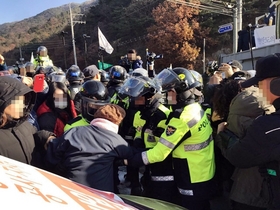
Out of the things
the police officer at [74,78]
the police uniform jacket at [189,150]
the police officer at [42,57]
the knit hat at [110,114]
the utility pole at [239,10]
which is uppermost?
the utility pole at [239,10]

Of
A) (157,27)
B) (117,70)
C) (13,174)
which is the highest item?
(157,27)

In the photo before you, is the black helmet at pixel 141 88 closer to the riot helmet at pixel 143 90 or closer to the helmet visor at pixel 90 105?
the riot helmet at pixel 143 90

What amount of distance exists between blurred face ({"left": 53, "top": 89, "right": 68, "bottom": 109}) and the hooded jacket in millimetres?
1203

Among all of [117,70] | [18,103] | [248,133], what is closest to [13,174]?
[18,103]

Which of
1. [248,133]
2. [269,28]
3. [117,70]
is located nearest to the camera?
[248,133]

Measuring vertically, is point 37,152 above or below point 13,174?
below

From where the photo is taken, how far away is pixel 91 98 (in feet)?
10.6

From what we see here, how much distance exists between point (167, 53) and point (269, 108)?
3095 centimetres

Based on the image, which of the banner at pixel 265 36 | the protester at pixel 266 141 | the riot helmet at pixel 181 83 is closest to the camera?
the protester at pixel 266 141

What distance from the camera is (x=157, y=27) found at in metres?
35.6

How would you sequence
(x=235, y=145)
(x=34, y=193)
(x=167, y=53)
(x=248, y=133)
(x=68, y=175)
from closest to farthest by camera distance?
(x=34, y=193) → (x=248, y=133) → (x=235, y=145) → (x=68, y=175) → (x=167, y=53)

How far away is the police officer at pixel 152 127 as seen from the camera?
3119 millimetres

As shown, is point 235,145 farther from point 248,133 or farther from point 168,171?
point 168,171

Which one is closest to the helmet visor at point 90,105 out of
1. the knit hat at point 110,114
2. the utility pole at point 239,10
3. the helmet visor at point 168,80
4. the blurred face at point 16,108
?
the knit hat at point 110,114
